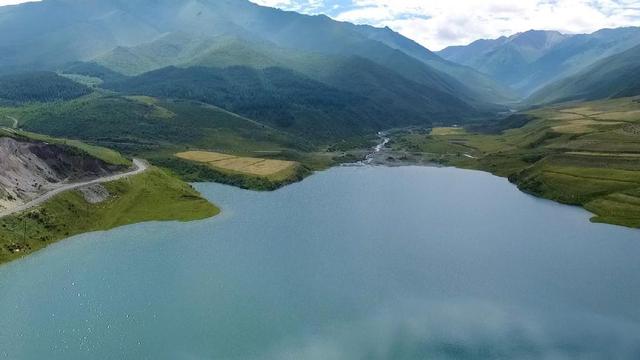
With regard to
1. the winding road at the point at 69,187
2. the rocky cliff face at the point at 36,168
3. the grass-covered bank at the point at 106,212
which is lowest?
the grass-covered bank at the point at 106,212

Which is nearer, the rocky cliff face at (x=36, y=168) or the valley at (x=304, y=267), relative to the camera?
the valley at (x=304, y=267)

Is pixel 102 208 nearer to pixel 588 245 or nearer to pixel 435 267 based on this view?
pixel 435 267

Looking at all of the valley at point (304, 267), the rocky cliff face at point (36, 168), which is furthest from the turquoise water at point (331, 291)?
the rocky cliff face at point (36, 168)

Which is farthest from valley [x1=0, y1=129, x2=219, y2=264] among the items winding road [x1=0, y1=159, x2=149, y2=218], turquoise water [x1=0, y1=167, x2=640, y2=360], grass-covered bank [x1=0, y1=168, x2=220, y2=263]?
turquoise water [x1=0, y1=167, x2=640, y2=360]

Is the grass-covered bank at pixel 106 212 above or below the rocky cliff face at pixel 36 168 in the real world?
below

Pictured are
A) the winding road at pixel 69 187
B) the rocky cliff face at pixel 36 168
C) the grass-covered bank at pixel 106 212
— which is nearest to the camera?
the grass-covered bank at pixel 106 212

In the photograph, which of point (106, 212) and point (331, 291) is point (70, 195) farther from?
point (331, 291)

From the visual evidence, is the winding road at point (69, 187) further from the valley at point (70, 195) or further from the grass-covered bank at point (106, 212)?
the grass-covered bank at point (106, 212)
